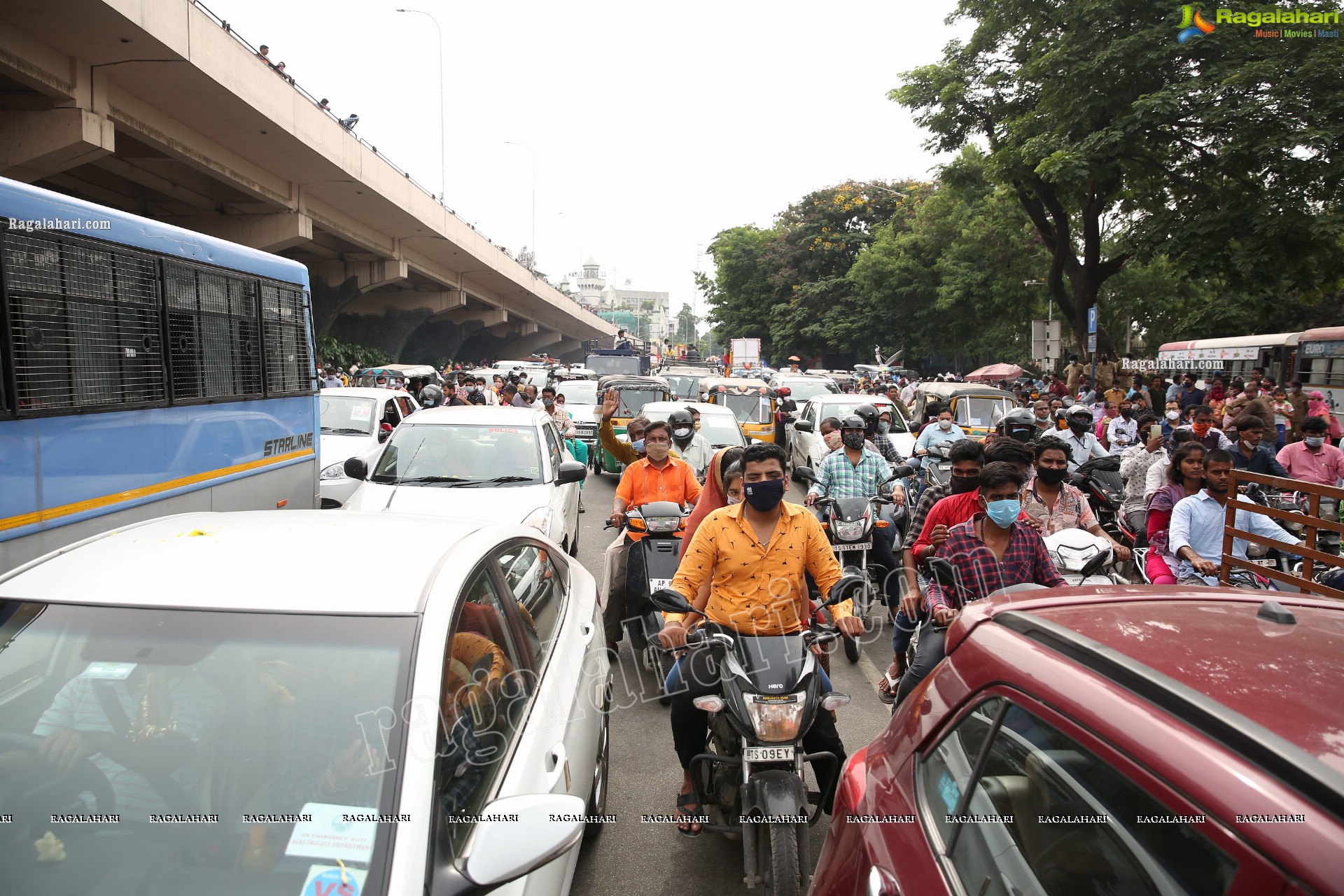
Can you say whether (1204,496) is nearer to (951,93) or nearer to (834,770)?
(834,770)

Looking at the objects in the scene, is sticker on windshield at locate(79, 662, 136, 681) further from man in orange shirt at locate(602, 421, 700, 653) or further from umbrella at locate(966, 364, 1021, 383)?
umbrella at locate(966, 364, 1021, 383)

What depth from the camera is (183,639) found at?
2.20m

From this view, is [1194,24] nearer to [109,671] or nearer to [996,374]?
[996,374]

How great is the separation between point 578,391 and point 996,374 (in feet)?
47.5

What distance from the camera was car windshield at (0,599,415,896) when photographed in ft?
6.03

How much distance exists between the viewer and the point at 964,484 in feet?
16.5

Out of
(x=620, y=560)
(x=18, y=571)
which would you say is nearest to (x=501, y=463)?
(x=620, y=560)

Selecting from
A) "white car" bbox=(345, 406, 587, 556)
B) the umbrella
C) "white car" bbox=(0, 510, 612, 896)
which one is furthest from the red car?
the umbrella

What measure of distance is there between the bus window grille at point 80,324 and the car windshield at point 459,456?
1942 mm

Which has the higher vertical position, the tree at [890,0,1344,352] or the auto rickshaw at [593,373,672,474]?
the tree at [890,0,1344,352]

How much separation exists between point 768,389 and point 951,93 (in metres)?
11.2

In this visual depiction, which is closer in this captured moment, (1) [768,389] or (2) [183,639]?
(2) [183,639]

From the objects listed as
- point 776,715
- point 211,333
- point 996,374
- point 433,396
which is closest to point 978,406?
point 433,396

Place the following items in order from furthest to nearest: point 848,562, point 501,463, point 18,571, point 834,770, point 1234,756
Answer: point 501,463 → point 848,562 → point 834,770 → point 18,571 → point 1234,756
